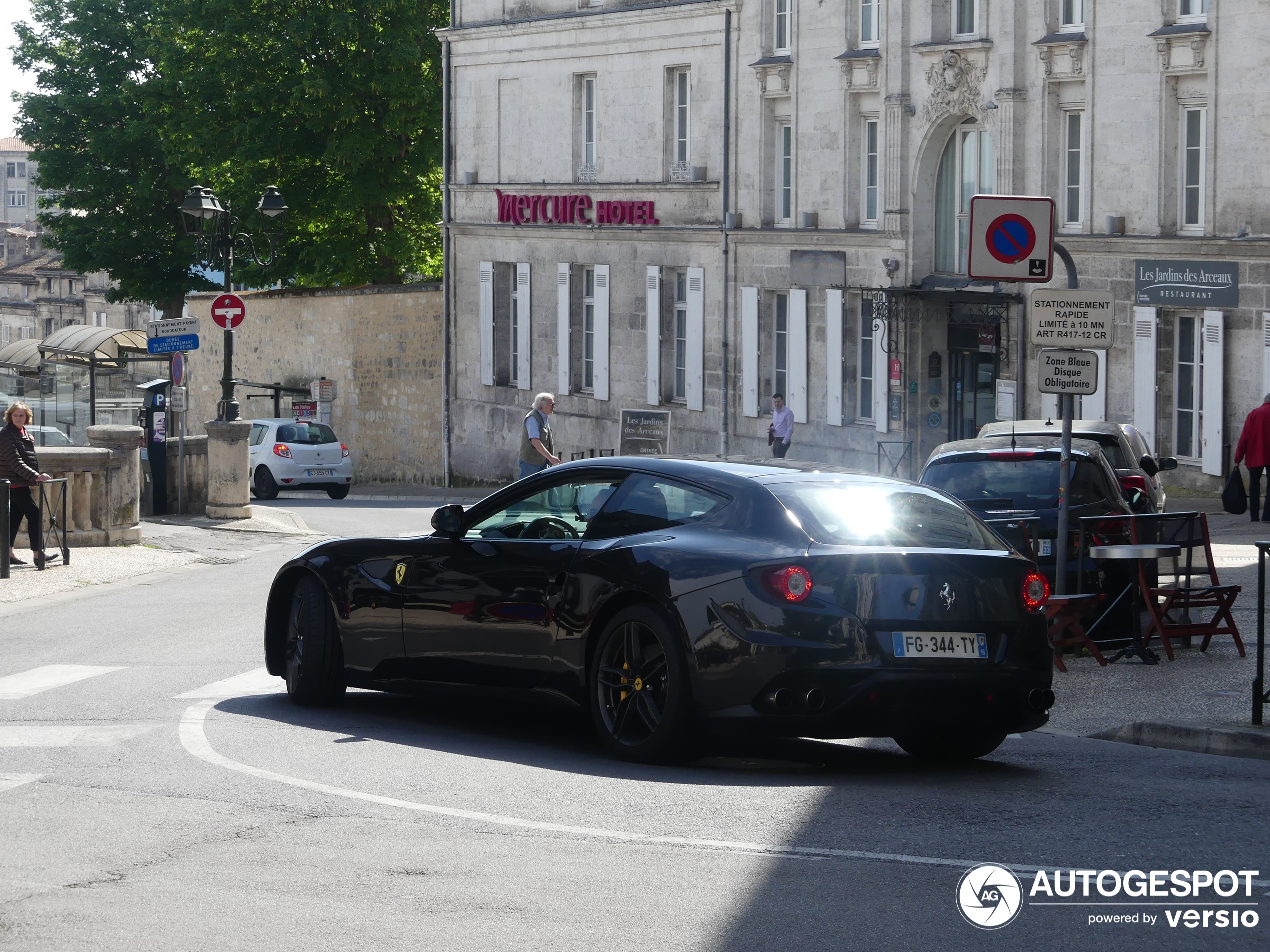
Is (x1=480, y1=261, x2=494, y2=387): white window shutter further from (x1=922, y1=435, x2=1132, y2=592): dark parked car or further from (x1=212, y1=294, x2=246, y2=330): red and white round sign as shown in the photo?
(x1=922, y1=435, x2=1132, y2=592): dark parked car

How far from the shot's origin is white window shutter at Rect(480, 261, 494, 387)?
1794 inches

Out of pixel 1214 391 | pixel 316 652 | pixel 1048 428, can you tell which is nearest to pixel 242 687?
pixel 316 652

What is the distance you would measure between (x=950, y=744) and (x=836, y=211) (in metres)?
27.8

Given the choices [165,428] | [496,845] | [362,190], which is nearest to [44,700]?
[496,845]

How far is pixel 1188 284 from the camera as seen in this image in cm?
2931

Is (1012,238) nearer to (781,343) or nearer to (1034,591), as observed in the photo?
(1034,591)

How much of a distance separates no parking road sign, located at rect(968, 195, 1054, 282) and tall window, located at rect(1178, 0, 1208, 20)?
57.9ft

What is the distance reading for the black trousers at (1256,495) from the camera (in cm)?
2459

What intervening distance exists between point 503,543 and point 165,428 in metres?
20.3

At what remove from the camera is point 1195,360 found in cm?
2931

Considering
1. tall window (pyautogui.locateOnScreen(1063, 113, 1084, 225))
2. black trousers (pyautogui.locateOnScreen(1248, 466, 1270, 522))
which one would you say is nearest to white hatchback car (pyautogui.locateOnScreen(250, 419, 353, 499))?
tall window (pyautogui.locateOnScreen(1063, 113, 1084, 225))

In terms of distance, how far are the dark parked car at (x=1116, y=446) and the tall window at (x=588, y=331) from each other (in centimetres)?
2434

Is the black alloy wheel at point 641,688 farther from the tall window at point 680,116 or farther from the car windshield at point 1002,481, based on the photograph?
the tall window at point 680,116

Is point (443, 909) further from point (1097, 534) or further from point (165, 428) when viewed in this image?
point (165, 428)
